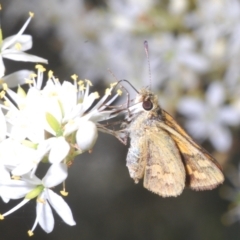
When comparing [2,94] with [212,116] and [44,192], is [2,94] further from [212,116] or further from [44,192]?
[212,116]

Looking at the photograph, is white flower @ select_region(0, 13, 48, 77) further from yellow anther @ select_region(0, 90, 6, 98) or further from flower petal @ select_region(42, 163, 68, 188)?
flower petal @ select_region(42, 163, 68, 188)

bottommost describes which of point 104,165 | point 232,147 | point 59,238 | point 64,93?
point 59,238

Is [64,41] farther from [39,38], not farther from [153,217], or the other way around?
[153,217]

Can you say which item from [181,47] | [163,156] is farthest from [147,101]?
[181,47]

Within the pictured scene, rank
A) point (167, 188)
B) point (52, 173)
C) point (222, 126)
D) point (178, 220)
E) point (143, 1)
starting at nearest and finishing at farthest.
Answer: point (52, 173) → point (167, 188) → point (143, 1) → point (222, 126) → point (178, 220)

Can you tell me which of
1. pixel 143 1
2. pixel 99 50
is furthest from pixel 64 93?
pixel 99 50

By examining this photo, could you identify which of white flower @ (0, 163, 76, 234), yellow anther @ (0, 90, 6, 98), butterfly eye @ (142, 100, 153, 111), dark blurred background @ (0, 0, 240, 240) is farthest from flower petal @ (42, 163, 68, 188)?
dark blurred background @ (0, 0, 240, 240)
